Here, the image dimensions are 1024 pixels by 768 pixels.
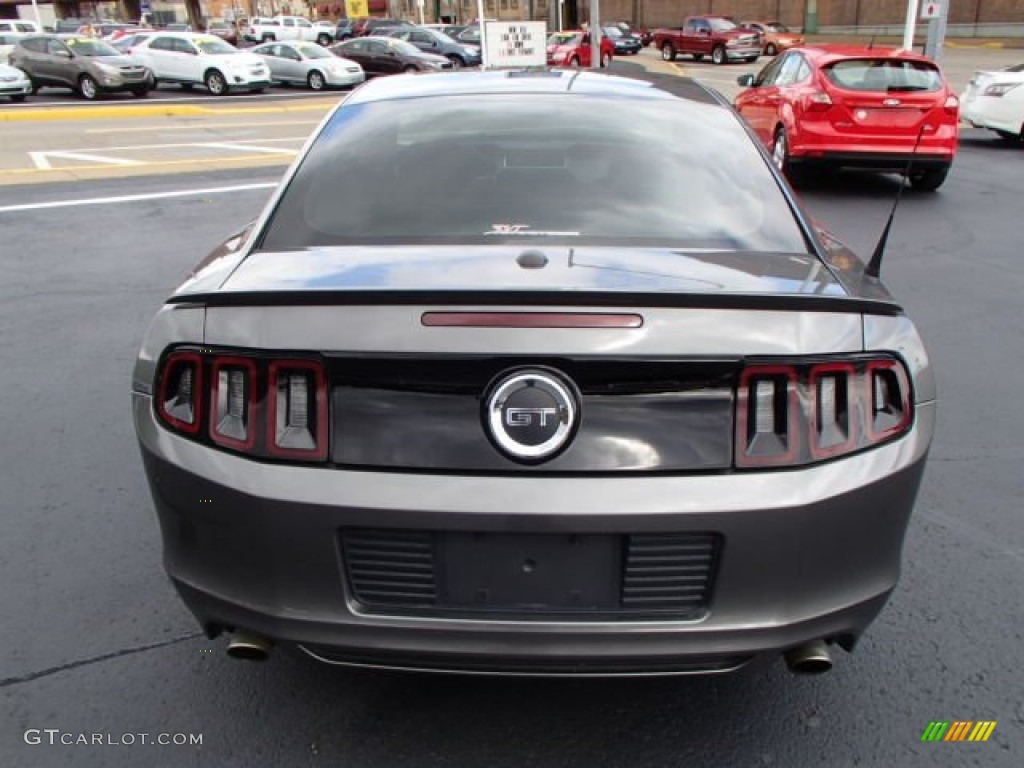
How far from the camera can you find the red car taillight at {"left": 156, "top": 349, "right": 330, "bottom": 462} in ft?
6.59

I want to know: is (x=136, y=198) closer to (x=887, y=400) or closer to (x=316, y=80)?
(x=887, y=400)

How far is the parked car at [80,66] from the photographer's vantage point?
24.0 meters

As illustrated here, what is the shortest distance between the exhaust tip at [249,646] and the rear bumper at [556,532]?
Answer: 0.04 metres

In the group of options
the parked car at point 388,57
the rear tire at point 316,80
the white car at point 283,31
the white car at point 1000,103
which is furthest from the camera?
the white car at point 283,31

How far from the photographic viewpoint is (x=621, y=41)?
41406 millimetres

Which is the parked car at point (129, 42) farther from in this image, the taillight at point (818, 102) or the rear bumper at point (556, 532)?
the rear bumper at point (556, 532)

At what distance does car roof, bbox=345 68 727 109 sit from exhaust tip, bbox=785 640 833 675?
6.93ft

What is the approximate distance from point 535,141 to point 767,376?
1478mm

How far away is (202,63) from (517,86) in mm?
25845

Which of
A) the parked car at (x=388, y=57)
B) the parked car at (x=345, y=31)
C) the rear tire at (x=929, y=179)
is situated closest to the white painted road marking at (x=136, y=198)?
the rear tire at (x=929, y=179)

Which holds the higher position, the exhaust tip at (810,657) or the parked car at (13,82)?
the exhaust tip at (810,657)

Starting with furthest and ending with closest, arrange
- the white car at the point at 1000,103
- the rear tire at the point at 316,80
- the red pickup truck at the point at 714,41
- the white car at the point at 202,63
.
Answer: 1. the red pickup truck at the point at 714,41
2. the rear tire at the point at 316,80
3. the white car at the point at 202,63
4. the white car at the point at 1000,103

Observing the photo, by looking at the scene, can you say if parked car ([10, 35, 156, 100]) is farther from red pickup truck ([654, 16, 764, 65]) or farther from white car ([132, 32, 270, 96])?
red pickup truck ([654, 16, 764, 65])

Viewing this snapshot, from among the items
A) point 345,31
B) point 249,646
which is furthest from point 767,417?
point 345,31
